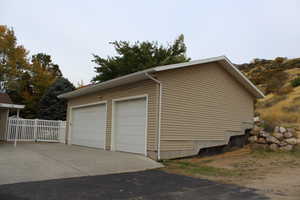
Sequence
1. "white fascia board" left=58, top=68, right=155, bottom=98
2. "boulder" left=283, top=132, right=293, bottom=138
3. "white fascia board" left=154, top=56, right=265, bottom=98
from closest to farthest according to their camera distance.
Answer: "white fascia board" left=154, top=56, right=265, bottom=98
"white fascia board" left=58, top=68, right=155, bottom=98
"boulder" left=283, top=132, right=293, bottom=138

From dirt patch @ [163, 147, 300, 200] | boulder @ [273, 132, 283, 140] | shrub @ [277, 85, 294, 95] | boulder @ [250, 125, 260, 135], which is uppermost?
shrub @ [277, 85, 294, 95]

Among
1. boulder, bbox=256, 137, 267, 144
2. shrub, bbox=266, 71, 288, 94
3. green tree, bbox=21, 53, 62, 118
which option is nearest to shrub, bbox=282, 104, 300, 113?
boulder, bbox=256, 137, 267, 144

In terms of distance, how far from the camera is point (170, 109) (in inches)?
368

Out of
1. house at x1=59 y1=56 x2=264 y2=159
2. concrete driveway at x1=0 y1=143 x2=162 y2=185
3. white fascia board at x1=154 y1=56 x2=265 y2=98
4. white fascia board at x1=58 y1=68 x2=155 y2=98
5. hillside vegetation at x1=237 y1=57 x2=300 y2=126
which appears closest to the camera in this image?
concrete driveway at x1=0 y1=143 x2=162 y2=185

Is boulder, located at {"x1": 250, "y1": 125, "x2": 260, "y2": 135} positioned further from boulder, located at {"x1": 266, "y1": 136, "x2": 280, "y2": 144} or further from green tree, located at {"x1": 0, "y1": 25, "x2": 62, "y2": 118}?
green tree, located at {"x1": 0, "y1": 25, "x2": 62, "y2": 118}

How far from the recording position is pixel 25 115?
27.0 metres

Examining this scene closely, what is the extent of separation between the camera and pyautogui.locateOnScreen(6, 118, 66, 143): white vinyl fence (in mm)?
15660

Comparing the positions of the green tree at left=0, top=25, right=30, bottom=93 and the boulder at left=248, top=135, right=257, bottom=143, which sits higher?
the green tree at left=0, top=25, right=30, bottom=93

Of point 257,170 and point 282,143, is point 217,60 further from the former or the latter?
point 257,170

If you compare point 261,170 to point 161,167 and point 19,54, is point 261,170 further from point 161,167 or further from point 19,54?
point 19,54

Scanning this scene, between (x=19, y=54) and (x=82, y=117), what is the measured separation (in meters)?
16.8


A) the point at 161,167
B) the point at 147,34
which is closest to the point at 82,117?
the point at 161,167

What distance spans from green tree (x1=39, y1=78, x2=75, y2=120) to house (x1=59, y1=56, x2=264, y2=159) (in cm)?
1103

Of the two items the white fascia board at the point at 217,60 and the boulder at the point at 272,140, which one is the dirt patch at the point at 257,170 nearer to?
the boulder at the point at 272,140
